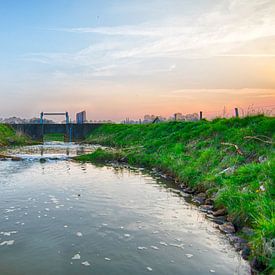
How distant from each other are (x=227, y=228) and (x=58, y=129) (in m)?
42.4

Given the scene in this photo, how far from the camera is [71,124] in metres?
48.5

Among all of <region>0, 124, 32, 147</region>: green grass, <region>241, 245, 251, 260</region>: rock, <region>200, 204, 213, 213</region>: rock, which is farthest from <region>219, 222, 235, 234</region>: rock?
<region>0, 124, 32, 147</region>: green grass

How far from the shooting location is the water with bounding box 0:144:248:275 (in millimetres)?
6422

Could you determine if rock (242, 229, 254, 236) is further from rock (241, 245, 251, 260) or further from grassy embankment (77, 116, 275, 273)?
rock (241, 245, 251, 260)

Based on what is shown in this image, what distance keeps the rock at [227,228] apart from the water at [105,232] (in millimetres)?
225

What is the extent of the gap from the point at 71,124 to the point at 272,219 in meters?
43.8

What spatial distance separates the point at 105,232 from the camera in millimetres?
8148

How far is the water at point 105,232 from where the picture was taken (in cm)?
642

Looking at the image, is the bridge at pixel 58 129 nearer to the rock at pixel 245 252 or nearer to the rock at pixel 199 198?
the rock at pixel 199 198

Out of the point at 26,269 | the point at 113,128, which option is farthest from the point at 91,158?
the point at 113,128

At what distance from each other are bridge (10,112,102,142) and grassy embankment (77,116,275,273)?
1016 inches

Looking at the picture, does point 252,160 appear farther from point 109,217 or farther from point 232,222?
point 109,217

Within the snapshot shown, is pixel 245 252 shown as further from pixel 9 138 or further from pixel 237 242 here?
pixel 9 138

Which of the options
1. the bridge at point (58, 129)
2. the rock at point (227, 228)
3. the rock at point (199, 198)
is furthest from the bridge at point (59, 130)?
the rock at point (227, 228)
